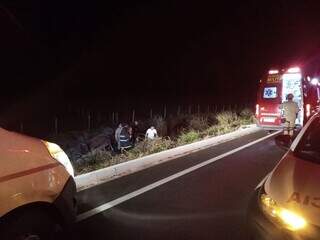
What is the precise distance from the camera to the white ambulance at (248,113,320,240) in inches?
171

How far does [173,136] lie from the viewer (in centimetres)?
1855

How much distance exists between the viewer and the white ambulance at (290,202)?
14.2 feet

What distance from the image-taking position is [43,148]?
493 cm

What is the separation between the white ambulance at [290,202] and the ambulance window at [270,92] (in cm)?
1382

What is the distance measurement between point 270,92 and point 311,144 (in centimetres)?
1355

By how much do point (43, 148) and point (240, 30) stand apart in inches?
2341

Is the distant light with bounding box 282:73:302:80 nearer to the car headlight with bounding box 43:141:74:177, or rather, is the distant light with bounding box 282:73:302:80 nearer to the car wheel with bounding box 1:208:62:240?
the car headlight with bounding box 43:141:74:177

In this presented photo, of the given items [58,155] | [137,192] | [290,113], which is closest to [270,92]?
[290,113]

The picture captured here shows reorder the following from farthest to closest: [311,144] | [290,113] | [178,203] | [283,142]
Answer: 1. [290,113]
2. [178,203]
3. [283,142]
4. [311,144]

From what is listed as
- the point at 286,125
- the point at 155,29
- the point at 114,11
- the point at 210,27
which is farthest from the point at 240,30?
the point at 286,125

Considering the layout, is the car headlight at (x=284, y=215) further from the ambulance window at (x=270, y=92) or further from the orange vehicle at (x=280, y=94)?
the ambulance window at (x=270, y=92)

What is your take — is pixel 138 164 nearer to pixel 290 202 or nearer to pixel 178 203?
pixel 178 203

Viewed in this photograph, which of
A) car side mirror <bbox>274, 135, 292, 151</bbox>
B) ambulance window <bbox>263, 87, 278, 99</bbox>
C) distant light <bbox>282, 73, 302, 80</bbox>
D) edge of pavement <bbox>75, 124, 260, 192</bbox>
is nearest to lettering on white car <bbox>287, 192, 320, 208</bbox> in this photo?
car side mirror <bbox>274, 135, 292, 151</bbox>

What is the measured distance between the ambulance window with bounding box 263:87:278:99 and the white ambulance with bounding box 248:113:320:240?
Result: 1382 centimetres
